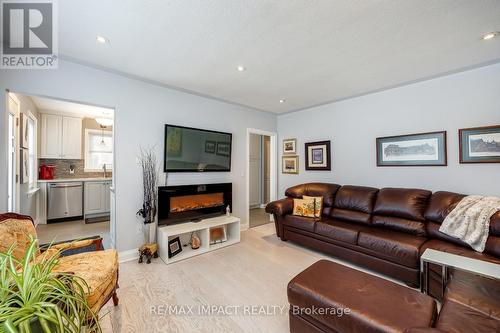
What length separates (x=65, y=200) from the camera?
182 inches

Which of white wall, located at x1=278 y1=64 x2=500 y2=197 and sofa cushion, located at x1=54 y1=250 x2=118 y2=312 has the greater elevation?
white wall, located at x1=278 y1=64 x2=500 y2=197

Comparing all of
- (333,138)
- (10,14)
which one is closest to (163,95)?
(10,14)

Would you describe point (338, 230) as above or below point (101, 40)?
below

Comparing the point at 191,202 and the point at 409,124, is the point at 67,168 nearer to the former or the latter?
the point at 191,202

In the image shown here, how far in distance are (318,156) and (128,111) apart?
11.3ft

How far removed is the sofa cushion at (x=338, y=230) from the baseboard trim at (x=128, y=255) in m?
2.63

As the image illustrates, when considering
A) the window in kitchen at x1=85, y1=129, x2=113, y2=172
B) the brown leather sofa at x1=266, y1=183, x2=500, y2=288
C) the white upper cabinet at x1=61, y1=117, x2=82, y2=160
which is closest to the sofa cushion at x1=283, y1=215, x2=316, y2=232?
the brown leather sofa at x1=266, y1=183, x2=500, y2=288

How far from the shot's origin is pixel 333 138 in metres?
4.11

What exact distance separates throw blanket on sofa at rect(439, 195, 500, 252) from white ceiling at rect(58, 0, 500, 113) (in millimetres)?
1659

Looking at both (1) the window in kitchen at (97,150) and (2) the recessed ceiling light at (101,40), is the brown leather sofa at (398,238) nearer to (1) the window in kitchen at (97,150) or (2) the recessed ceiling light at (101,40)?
(2) the recessed ceiling light at (101,40)

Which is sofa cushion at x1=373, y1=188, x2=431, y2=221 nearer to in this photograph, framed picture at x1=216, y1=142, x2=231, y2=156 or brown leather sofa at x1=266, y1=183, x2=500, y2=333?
brown leather sofa at x1=266, y1=183, x2=500, y2=333

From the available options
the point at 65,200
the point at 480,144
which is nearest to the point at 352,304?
the point at 480,144

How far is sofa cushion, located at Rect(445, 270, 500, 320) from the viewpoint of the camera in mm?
1308

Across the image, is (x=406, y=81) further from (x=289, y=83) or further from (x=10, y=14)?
(x=10, y=14)
